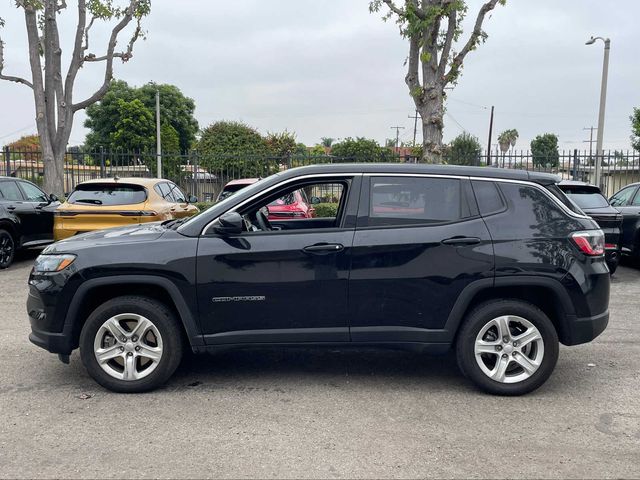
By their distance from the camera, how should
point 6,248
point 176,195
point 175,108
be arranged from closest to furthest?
1. point 6,248
2. point 176,195
3. point 175,108

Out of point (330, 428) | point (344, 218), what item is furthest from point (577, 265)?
point (330, 428)

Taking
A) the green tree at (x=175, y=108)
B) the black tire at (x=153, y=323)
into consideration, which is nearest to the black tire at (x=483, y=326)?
the black tire at (x=153, y=323)

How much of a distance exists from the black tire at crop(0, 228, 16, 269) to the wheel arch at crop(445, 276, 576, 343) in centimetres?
854

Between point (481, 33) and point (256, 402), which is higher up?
point (481, 33)

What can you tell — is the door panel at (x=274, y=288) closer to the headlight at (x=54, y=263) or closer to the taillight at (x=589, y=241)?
the headlight at (x=54, y=263)

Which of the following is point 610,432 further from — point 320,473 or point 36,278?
point 36,278

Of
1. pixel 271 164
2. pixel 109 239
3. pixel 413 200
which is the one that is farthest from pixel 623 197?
pixel 271 164

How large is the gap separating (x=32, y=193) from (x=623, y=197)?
36.1 feet

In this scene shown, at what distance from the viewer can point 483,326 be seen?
A: 4430 mm

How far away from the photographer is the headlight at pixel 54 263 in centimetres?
446

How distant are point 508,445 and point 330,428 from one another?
1139mm

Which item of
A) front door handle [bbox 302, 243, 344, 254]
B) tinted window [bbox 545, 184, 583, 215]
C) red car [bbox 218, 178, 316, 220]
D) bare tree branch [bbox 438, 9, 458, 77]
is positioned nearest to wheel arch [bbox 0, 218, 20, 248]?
red car [bbox 218, 178, 316, 220]

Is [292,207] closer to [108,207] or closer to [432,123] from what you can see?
[108,207]

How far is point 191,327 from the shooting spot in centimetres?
443
